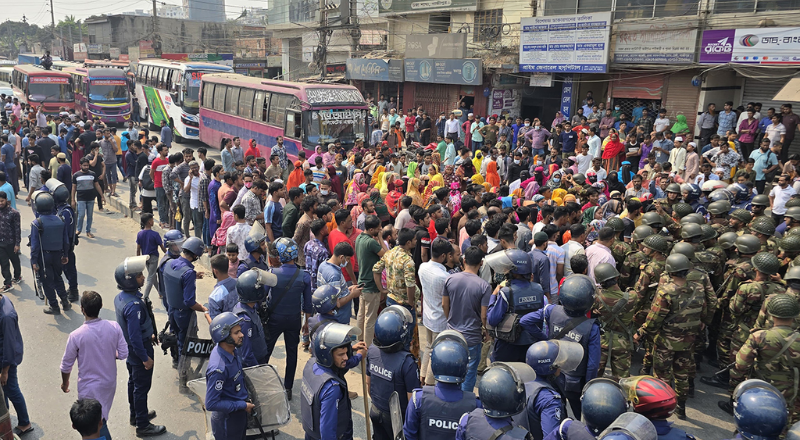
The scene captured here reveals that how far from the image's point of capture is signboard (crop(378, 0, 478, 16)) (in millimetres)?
23766

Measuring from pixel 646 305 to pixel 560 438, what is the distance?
360 centimetres

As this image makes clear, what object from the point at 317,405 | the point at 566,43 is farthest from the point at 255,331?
the point at 566,43

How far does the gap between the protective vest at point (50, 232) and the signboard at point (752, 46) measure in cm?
1554

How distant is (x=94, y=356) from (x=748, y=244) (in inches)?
271

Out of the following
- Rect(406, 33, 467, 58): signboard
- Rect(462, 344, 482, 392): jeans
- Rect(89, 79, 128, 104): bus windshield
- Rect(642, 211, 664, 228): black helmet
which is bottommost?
Rect(462, 344, 482, 392): jeans

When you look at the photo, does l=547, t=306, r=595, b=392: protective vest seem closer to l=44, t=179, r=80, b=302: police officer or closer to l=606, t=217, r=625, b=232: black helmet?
l=606, t=217, r=625, b=232: black helmet

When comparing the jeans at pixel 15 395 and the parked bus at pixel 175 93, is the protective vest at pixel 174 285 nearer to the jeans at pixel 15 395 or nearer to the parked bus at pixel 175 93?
the jeans at pixel 15 395

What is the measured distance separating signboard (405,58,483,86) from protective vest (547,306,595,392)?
17.8m

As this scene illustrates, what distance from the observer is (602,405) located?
3148 mm

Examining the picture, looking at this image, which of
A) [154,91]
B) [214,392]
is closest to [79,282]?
[214,392]

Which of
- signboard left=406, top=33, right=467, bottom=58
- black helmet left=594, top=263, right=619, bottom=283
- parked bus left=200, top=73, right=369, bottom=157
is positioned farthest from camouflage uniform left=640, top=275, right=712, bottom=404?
signboard left=406, top=33, right=467, bottom=58

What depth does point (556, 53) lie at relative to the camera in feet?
62.2

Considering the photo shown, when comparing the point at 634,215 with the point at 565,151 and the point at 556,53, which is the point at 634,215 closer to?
the point at 565,151

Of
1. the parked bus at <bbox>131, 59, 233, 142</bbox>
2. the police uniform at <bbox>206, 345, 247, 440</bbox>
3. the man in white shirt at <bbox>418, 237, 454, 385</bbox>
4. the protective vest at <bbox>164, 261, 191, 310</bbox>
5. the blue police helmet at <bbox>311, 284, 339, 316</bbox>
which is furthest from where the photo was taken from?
the parked bus at <bbox>131, 59, 233, 142</bbox>
